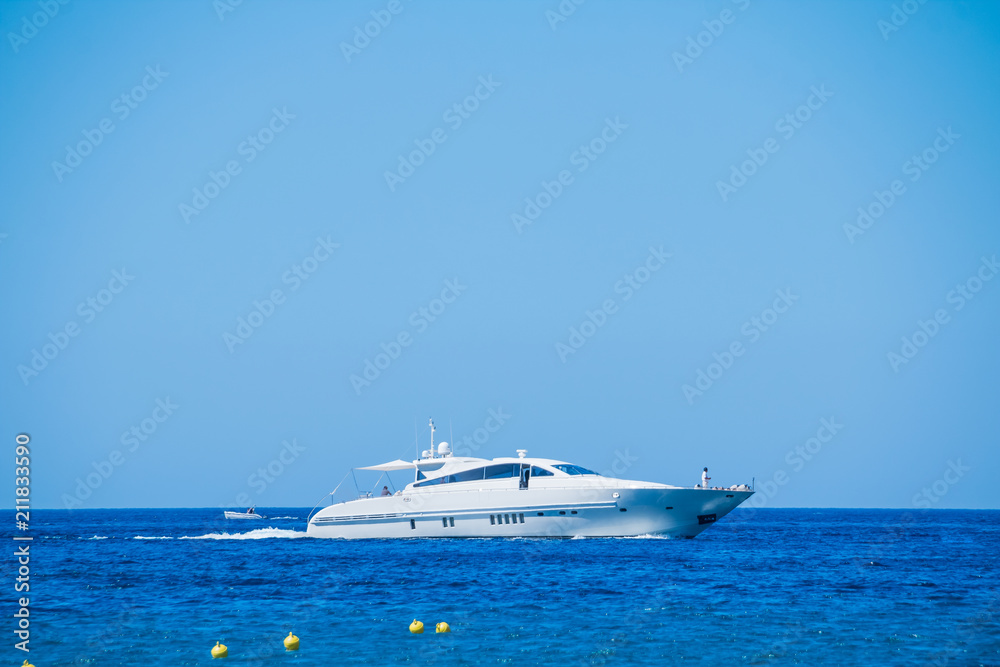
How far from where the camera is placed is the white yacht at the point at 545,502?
42.2m

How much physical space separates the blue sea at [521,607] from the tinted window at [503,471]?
3657 millimetres

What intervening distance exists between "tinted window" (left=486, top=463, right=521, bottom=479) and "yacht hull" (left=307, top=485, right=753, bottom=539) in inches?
26.0

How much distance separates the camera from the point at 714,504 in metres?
43.3

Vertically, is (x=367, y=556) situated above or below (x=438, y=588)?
above

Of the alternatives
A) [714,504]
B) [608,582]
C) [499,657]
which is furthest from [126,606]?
[714,504]

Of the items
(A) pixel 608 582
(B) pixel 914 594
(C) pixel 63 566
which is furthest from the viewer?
(C) pixel 63 566

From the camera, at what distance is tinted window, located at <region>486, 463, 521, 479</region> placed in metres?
43.5

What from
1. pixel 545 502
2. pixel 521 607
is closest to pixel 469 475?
pixel 545 502

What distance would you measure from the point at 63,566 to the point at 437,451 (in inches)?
747

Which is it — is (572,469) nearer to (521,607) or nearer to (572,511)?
(572,511)

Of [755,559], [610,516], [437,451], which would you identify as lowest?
[755,559]

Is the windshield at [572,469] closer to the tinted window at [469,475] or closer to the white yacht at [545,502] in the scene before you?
the white yacht at [545,502]

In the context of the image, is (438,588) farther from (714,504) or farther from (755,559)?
(714,504)

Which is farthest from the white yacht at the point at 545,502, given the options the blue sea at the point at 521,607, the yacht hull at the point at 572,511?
the blue sea at the point at 521,607
